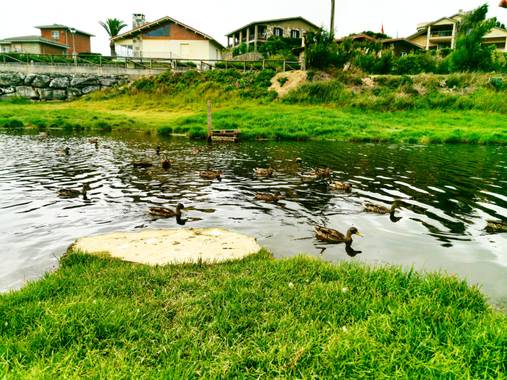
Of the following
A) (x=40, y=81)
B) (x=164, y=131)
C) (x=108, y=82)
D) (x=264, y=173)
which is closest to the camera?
(x=264, y=173)

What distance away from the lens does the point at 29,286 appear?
6.43m

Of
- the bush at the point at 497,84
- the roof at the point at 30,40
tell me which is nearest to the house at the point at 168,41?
the roof at the point at 30,40

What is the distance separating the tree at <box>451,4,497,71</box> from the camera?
43.8m

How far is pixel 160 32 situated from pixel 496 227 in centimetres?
6323

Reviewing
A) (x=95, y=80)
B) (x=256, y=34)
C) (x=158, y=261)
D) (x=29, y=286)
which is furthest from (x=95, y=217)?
(x=256, y=34)

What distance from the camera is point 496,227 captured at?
10750 millimetres

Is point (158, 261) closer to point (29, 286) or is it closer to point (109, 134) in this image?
point (29, 286)

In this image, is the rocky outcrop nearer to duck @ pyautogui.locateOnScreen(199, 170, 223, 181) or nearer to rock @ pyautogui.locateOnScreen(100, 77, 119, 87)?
rock @ pyautogui.locateOnScreen(100, 77, 119, 87)

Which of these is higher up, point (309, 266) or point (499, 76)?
point (499, 76)

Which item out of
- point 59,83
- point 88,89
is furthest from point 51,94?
point 88,89

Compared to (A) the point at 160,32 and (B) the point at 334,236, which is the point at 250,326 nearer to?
(B) the point at 334,236

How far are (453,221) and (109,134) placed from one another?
26338mm

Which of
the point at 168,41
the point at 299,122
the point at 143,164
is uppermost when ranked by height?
the point at 168,41

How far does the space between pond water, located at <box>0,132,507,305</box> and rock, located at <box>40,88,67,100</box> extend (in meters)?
27.8
